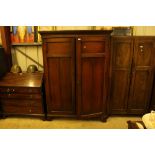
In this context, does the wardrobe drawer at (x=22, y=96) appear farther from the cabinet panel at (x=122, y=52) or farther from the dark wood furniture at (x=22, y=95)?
the cabinet panel at (x=122, y=52)

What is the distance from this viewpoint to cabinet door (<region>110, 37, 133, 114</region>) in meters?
2.36

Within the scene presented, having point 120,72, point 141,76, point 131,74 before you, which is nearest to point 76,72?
point 120,72

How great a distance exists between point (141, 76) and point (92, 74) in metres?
0.83

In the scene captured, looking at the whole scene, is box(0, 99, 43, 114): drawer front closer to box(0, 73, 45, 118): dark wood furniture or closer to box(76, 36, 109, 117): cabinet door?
box(0, 73, 45, 118): dark wood furniture

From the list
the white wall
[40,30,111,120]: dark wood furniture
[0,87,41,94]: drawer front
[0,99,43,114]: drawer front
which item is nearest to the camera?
[40,30,111,120]: dark wood furniture

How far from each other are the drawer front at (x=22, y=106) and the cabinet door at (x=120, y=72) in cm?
125

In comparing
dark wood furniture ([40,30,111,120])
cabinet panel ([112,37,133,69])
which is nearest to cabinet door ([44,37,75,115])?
dark wood furniture ([40,30,111,120])

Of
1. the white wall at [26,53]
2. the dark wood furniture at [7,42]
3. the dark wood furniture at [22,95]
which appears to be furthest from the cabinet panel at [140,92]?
the dark wood furniture at [7,42]

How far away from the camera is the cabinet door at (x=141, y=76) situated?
2.35 metres

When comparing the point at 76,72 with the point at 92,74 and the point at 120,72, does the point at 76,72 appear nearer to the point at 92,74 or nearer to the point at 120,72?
the point at 92,74
